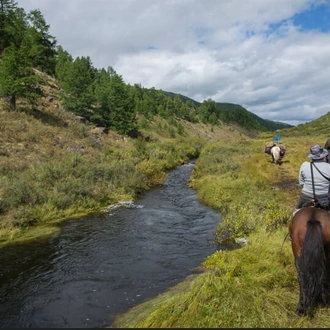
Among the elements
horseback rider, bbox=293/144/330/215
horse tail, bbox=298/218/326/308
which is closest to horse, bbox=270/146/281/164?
horseback rider, bbox=293/144/330/215

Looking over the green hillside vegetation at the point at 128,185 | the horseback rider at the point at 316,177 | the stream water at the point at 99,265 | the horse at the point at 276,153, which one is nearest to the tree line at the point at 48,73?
the green hillside vegetation at the point at 128,185

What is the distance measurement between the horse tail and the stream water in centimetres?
425

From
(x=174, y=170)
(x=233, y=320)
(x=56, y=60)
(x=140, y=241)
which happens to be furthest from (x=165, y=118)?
(x=233, y=320)

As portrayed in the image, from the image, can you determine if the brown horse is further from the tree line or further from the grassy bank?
the tree line

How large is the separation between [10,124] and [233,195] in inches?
792

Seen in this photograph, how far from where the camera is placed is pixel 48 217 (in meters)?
16.0

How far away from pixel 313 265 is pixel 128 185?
17.2m

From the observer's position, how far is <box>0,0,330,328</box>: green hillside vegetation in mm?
6539

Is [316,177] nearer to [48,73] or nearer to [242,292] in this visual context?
[242,292]

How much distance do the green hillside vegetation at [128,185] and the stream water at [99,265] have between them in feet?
2.84

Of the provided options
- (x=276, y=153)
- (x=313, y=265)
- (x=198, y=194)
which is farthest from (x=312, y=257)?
(x=276, y=153)

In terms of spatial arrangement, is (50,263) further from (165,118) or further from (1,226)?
(165,118)

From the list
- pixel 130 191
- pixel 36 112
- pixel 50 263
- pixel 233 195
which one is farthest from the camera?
pixel 36 112

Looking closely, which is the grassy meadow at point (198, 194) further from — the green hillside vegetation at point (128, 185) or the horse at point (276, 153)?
the horse at point (276, 153)
